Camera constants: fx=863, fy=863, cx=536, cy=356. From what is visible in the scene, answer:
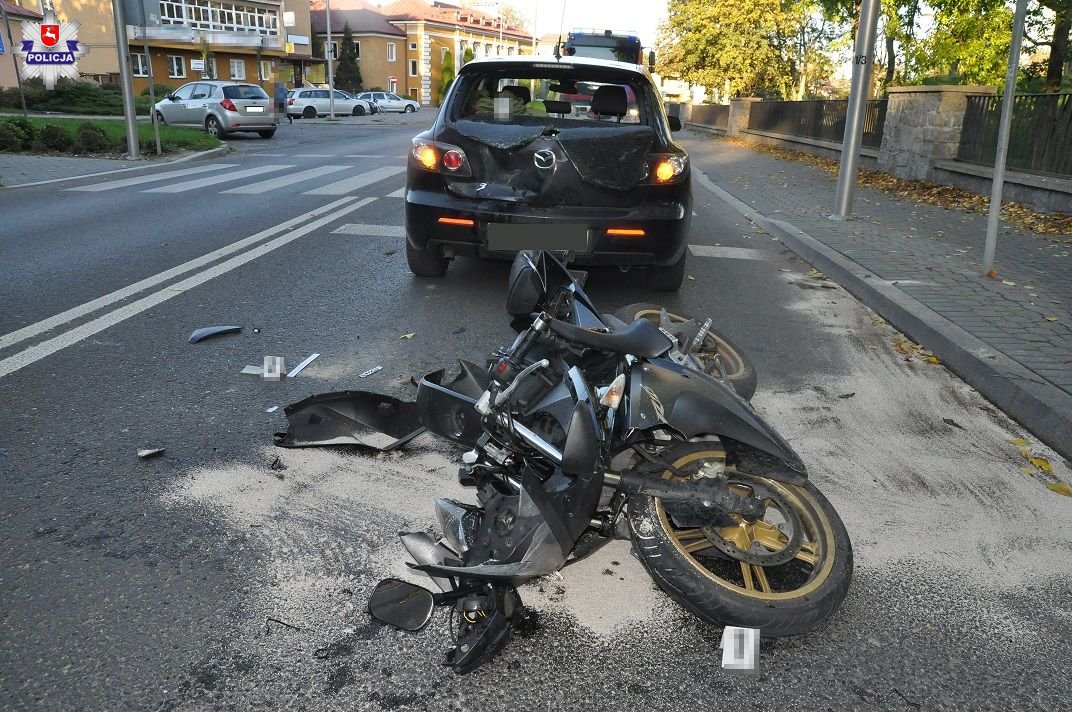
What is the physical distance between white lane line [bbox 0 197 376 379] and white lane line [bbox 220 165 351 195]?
4.09 m

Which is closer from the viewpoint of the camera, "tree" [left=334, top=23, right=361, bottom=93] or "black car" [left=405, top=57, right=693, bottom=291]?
"black car" [left=405, top=57, right=693, bottom=291]

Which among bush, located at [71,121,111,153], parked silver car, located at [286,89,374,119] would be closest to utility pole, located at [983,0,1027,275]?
bush, located at [71,121,111,153]

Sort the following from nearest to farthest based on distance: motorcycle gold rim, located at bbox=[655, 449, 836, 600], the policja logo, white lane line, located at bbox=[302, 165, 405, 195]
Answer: motorcycle gold rim, located at bbox=[655, 449, 836, 600] → white lane line, located at bbox=[302, 165, 405, 195] → the policja logo

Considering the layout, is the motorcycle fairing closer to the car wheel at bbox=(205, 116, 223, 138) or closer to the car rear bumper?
the car rear bumper

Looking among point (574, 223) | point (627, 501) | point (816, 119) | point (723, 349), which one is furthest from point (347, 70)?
point (627, 501)

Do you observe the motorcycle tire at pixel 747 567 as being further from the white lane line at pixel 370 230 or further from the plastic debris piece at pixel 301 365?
the white lane line at pixel 370 230

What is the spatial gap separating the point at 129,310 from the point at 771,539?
476 centimetres

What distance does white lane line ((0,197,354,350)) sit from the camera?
5.25 m

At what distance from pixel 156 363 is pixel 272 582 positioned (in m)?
2.50

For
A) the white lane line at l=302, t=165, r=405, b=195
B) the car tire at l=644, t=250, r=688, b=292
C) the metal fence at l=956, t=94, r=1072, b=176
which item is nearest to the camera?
the car tire at l=644, t=250, r=688, b=292

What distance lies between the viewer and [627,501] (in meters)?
2.63

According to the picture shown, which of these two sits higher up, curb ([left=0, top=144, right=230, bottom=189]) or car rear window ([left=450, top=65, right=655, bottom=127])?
car rear window ([left=450, top=65, right=655, bottom=127])

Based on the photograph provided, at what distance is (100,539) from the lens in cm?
293

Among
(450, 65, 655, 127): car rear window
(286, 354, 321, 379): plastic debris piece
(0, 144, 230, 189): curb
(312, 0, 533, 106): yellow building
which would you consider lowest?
(286, 354, 321, 379): plastic debris piece
